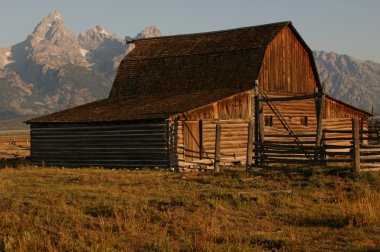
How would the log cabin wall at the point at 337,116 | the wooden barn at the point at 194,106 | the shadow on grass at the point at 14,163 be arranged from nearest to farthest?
1. the wooden barn at the point at 194,106
2. the shadow on grass at the point at 14,163
3. the log cabin wall at the point at 337,116

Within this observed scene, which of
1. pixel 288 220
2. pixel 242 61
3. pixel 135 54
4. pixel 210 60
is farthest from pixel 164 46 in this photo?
pixel 288 220

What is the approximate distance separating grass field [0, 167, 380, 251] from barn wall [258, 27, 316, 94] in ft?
44.2

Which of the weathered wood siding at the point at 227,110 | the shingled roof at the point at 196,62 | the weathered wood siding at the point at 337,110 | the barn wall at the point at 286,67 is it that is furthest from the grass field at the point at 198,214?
the weathered wood siding at the point at 337,110

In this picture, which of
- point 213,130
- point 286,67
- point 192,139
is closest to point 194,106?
point 192,139

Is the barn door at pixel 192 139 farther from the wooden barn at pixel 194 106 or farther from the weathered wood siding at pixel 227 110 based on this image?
the weathered wood siding at pixel 227 110

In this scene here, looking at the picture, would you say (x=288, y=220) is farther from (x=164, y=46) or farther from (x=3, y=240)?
(x=164, y=46)

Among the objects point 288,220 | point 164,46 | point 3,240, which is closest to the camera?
point 3,240

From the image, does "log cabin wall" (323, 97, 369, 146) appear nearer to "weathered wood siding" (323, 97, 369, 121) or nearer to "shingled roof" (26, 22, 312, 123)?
"weathered wood siding" (323, 97, 369, 121)

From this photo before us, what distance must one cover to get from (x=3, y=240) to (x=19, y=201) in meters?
4.20

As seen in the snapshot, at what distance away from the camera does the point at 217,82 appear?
3409 centimetres

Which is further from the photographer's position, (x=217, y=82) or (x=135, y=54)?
(x=135, y=54)

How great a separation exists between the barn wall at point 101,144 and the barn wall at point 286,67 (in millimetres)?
8214

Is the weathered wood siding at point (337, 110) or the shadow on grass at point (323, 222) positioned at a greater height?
the weathered wood siding at point (337, 110)

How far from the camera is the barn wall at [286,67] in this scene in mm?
33406
